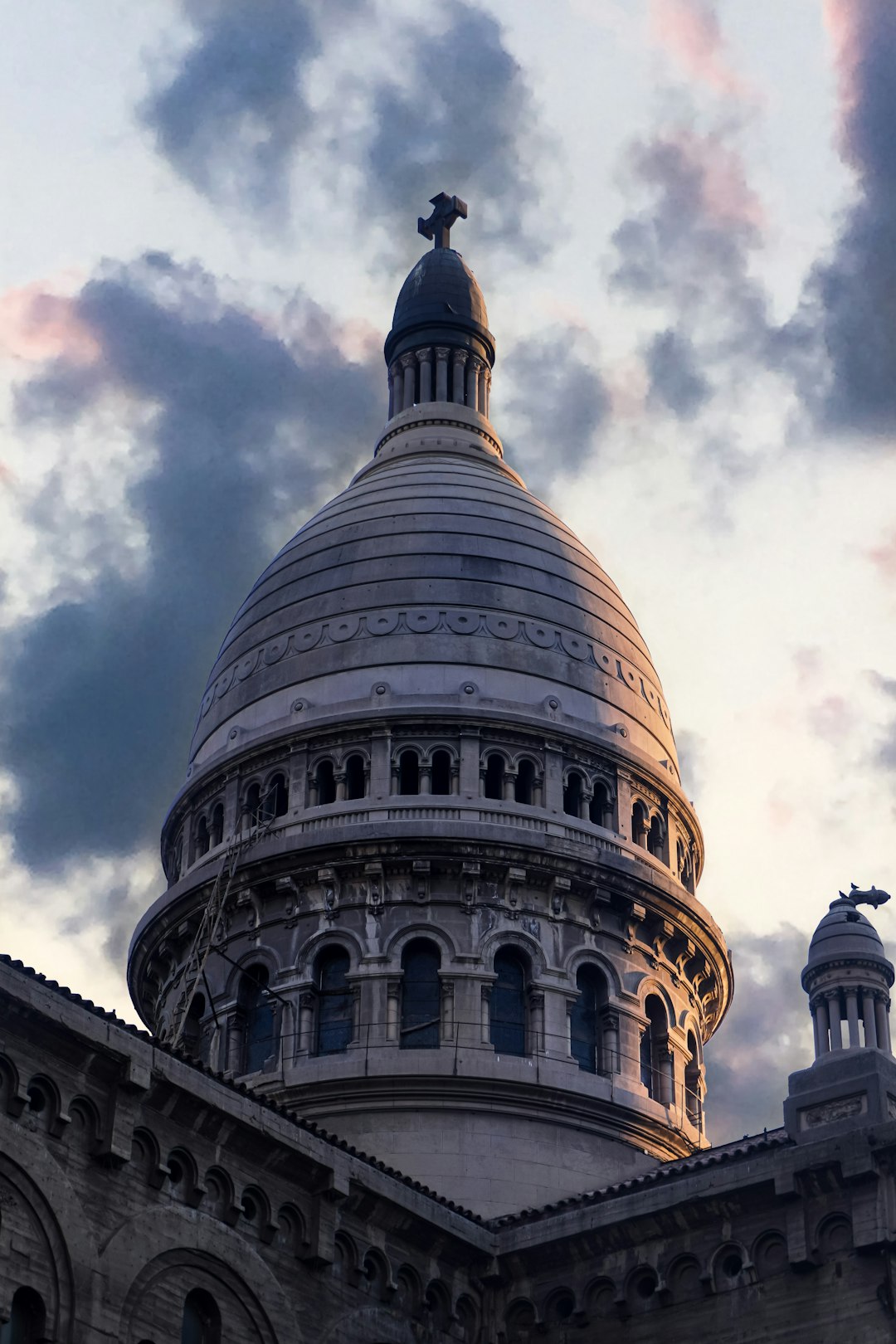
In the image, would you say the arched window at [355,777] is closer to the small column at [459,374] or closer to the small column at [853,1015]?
the small column at [853,1015]

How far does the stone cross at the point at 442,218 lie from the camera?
254 ft

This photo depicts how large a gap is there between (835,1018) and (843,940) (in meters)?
1.74

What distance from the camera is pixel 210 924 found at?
184ft

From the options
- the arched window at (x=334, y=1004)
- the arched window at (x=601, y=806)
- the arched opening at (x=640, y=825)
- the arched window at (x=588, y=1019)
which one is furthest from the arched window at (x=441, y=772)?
the arched window at (x=588, y=1019)

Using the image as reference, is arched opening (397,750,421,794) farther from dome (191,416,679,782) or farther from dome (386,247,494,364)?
dome (386,247,494,364)

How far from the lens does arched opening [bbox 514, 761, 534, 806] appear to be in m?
57.1

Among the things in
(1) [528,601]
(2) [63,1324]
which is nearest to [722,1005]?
(1) [528,601]

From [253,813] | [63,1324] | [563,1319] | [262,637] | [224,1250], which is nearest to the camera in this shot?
[63,1324]

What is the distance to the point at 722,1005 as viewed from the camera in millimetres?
60250

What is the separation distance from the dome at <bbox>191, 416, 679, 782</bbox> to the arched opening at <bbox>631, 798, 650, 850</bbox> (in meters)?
1.60

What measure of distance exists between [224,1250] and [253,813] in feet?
70.6

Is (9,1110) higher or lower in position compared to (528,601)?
lower

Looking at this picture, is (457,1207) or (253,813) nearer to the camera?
(457,1207)

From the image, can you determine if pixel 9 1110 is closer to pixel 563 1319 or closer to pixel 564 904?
pixel 563 1319
